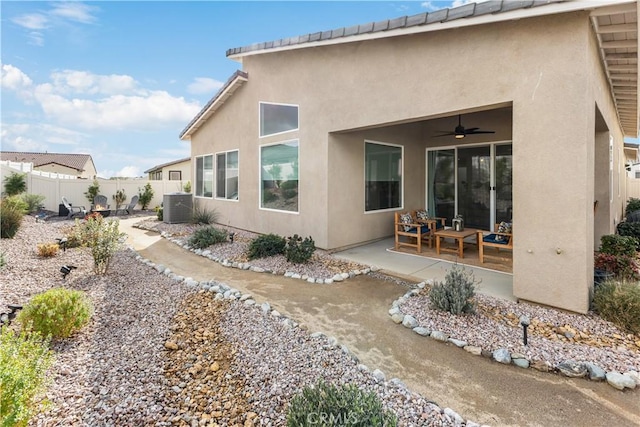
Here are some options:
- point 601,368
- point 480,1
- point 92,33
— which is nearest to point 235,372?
point 601,368

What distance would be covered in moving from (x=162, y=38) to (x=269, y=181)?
214 inches

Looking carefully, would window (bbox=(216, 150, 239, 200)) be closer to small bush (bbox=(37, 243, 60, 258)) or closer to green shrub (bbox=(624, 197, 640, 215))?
small bush (bbox=(37, 243, 60, 258))

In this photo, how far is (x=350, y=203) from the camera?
776cm

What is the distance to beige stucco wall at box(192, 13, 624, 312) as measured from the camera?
4.02 m

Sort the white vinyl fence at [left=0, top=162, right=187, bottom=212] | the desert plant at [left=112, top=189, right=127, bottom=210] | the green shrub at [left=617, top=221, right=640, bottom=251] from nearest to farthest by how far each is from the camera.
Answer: the green shrub at [left=617, top=221, right=640, bottom=251]
the white vinyl fence at [left=0, top=162, right=187, bottom=212]
the desert plant at [left=112, top=189, right=127, bottom=210]

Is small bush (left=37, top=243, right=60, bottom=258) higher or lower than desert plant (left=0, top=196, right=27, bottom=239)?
lower

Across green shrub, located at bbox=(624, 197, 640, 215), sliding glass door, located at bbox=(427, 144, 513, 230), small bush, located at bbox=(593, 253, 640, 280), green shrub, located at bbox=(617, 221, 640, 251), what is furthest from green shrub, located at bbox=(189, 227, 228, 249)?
green shrub, located at bbox=(624, 197, 640, 215)

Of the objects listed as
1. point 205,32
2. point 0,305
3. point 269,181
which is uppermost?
point 205,32

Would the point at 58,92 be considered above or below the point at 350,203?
above

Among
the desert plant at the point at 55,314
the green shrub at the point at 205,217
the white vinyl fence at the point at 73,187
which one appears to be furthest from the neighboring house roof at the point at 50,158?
the desert plant at the point at 55,314

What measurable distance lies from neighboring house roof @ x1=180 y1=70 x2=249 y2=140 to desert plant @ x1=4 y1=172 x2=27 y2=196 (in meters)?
7.68

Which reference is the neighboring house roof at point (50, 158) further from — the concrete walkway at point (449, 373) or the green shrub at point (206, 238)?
the concrete walkway at point (449, 373)

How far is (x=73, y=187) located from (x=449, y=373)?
19.8 meters

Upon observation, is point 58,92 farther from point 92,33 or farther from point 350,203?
point 350,203
